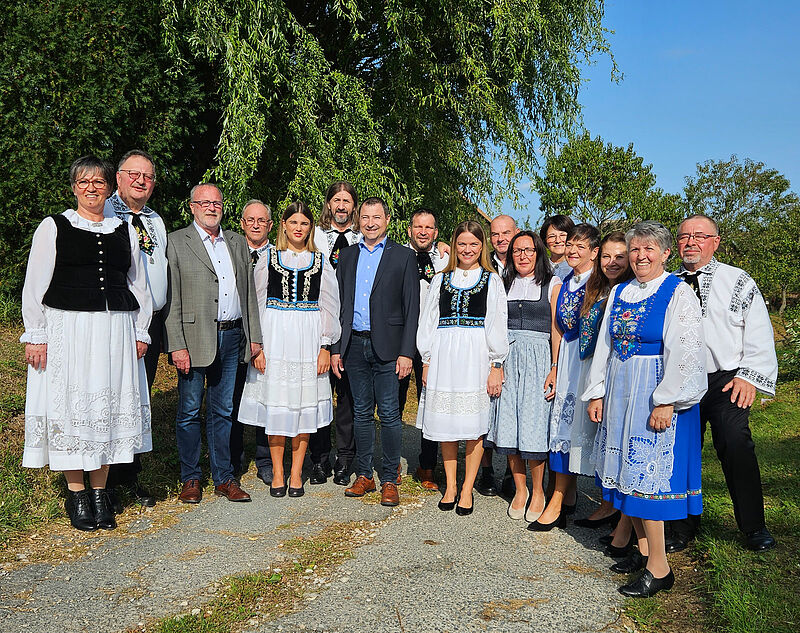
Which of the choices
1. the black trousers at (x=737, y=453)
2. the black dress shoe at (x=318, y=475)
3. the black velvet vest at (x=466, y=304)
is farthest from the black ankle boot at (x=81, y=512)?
the black trousers at (x=737, y=453)

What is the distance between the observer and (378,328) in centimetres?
561

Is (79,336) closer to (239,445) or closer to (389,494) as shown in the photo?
(239,445)

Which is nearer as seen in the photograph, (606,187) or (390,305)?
(390,305)

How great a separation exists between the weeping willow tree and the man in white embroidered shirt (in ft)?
18.9

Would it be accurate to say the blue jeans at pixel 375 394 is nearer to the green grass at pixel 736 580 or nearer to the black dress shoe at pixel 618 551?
the black dress shoe at pixel 618 551

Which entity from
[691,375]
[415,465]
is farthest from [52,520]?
[691,375]

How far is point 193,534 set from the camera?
482cm

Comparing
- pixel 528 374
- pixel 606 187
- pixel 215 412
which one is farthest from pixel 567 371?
pixel 606 187

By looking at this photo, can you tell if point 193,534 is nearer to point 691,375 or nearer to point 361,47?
point 691,375

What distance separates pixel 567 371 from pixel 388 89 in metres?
7.24

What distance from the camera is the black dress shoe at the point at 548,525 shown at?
16.7 feet

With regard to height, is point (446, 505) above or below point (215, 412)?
below

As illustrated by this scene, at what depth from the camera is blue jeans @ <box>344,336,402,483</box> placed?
18.6 feet

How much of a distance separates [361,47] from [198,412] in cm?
785
